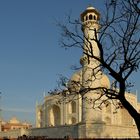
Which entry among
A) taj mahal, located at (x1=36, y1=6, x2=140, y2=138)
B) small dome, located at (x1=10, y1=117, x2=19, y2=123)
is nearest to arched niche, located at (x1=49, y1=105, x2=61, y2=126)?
taj mahal, located at (x1=36, y1=6, x2=140, y2=138)

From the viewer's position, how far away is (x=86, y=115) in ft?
131

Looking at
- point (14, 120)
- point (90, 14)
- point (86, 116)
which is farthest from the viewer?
point (14, 120)

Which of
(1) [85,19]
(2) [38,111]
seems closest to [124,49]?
(1) [85,19]

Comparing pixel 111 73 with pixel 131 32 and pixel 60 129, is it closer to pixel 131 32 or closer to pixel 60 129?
pixel 131 32

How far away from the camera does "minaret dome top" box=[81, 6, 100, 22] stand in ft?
154

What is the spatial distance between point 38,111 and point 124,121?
52.2 ft

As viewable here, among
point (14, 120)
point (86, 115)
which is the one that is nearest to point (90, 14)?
point (86, 115)

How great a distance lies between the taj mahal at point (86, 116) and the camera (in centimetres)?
3966

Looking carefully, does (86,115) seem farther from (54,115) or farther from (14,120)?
(14,120)

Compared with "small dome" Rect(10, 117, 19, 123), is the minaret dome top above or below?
above

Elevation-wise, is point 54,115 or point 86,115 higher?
point 54,115

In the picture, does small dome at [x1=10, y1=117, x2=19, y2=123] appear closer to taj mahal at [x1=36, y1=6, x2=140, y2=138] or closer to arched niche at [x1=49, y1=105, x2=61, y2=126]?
taj mahal at [x1=36, y1=6, x2=140, y2=138]

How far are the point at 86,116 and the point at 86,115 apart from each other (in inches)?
4.7

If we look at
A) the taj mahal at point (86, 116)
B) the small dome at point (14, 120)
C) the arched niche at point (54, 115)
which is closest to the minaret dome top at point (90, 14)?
the taj mahal at point (86, 116)
